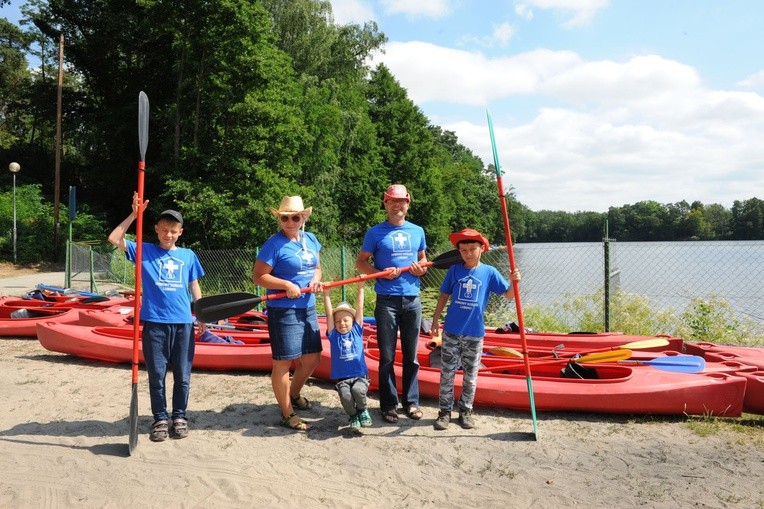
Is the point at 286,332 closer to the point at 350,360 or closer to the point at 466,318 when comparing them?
the point at 350,360

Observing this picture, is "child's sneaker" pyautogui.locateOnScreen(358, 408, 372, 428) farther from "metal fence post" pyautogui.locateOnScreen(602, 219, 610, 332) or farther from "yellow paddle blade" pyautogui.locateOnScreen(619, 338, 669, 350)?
"metal fence post" pyautogui.locateOnScreen(602, 219, 610, 332)

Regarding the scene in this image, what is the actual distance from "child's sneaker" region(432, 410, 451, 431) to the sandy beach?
0.27 feet

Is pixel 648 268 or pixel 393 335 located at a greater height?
pixel 648 268

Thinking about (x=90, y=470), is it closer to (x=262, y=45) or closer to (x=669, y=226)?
(x=262, y=45)

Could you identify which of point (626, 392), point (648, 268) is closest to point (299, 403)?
point (626, 392)

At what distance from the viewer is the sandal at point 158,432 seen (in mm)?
4301

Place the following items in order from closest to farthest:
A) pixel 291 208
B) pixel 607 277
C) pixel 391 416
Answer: pixel 291 208 → pixel 391 416 → pixel 607 277

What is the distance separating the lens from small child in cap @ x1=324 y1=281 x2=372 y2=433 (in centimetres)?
450

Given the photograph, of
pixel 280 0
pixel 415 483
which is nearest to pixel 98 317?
pixel 415 483

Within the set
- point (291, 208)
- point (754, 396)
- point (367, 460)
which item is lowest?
point (367, 460)

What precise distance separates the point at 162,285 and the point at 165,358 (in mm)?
560

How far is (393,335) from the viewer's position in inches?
185

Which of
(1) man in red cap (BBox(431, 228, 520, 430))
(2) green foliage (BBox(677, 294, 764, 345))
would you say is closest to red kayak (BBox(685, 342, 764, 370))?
(2) green foliage (BBox(677, 294, 764, 345))

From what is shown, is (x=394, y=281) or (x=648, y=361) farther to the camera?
(x=648, y=361)
